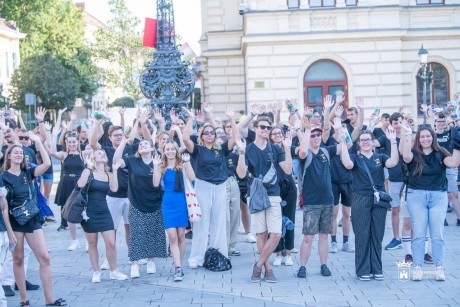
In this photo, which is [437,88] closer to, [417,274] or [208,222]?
[208,222]

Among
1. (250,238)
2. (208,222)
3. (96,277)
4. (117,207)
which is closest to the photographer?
(96,277)

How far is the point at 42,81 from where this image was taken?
51.1 meters

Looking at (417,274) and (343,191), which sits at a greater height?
(343,191)

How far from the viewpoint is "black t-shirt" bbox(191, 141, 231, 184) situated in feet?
35.5

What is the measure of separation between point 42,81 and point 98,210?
1686 inches

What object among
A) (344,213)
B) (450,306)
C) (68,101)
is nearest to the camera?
(450,306)

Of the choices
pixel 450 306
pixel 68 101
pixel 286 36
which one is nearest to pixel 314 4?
pixel 286 36

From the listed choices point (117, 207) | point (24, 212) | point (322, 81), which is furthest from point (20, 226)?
point (322, 81)

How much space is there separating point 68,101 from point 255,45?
103ft

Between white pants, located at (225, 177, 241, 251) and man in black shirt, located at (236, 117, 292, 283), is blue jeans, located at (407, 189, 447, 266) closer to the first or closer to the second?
man in black shirt, located at (236, 117, 292, 283)

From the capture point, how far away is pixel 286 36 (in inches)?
1040

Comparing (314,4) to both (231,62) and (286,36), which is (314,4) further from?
(231,62)

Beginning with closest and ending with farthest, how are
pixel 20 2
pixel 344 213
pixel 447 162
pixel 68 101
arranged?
pixel 447 162 < pixel 344 213 < pixel 20 2 < pixel 68 101

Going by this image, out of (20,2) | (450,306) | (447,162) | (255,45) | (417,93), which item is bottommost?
(450,306)
